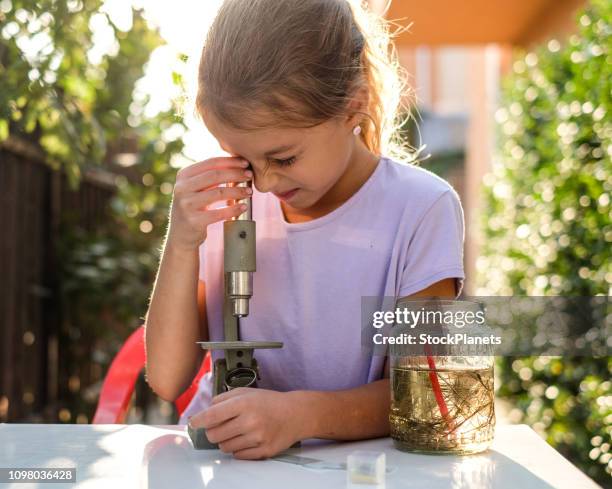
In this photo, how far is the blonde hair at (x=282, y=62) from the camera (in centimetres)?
159

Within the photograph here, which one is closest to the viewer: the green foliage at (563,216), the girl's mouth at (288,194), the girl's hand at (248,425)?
the girl's hand at (248,425)

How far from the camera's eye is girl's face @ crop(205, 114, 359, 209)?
5.25 feet

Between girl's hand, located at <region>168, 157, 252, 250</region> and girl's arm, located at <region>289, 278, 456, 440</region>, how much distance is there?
40 cm

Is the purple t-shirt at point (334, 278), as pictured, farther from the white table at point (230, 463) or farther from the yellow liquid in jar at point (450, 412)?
the yellow liquid in jar at point (450, 412)

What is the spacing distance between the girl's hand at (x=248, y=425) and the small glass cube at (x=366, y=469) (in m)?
0.20

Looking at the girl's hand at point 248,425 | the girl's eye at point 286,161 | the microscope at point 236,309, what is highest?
the girl's eye at point 286,161

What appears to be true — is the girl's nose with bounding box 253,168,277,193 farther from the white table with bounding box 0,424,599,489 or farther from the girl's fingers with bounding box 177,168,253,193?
the white table with bounding box 0,424,599,489

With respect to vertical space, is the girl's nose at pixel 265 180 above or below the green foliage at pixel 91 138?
below

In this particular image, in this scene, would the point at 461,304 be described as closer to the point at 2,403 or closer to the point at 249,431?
the point at 249,431

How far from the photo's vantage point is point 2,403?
382 cm

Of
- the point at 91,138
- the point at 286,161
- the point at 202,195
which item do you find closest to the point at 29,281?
the point at 91,138

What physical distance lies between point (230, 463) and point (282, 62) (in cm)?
75

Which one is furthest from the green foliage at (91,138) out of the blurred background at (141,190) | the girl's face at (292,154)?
the girl's face at (292,154)

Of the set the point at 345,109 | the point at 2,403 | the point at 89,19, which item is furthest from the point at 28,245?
the point at 345,109
